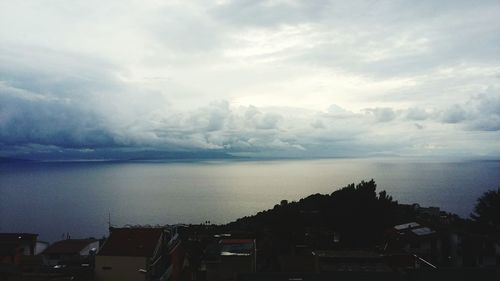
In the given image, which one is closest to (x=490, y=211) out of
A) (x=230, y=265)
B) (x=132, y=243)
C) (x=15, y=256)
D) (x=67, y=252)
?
(x=230, y=265)

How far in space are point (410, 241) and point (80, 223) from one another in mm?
123014

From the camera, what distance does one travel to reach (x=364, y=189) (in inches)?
2094

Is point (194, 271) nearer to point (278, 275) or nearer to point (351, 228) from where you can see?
point (278, 275)

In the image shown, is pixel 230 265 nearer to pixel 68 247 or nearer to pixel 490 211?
pixel 490 211

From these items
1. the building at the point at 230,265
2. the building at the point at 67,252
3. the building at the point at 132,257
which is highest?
the building at the point at 230,265

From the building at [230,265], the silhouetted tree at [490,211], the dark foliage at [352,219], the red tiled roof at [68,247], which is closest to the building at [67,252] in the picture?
the red tiled roof at [68,247]

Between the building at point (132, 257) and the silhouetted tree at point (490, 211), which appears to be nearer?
the building at point (132, 257)

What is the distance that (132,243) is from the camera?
42.8m

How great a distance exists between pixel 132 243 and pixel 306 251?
66.0 feet

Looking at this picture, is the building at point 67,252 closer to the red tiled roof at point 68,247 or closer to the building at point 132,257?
the red tiled roof at point 68,247

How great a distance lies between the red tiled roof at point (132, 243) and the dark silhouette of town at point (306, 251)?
101mm

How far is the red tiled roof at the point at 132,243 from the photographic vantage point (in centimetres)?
4178

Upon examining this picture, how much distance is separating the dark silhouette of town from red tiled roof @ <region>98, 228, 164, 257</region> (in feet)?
0.33

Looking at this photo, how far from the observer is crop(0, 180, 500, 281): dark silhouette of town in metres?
21.7
